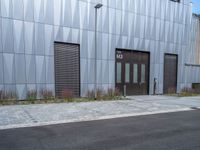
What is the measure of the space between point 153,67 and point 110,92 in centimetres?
626

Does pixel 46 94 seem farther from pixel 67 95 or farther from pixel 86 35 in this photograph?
pixel 86 35

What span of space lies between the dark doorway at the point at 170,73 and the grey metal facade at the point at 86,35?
650 mm

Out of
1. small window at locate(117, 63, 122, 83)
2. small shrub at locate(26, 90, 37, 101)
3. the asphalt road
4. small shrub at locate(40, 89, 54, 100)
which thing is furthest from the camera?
small window at locate(117, 63, 122, 83)

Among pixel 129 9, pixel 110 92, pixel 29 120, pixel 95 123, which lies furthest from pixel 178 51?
pixel 29 120

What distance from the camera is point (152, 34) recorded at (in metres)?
19.9

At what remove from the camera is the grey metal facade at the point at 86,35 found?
13336 mm

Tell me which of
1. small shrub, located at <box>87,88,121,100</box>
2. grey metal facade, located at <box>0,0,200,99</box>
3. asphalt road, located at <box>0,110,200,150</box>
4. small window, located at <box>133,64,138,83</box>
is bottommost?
asphalt road, located at <box>0,110,200,150</box>

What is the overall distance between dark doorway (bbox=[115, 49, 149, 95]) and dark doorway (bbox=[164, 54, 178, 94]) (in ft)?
8.78

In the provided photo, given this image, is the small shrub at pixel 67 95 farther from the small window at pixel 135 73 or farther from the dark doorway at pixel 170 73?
the dark doorway at pixel 170 73

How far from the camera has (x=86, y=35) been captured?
16141 millimetres

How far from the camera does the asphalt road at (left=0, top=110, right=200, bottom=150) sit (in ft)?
17.9

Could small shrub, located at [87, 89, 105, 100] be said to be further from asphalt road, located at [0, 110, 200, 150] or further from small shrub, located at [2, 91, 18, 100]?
asphalt road, located at [0, 110, 200, 150]

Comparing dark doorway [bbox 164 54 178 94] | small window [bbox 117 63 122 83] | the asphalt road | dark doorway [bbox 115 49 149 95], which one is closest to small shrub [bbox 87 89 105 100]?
dark doorway [bbox 115 49 149 95]

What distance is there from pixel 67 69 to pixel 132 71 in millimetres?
6597
